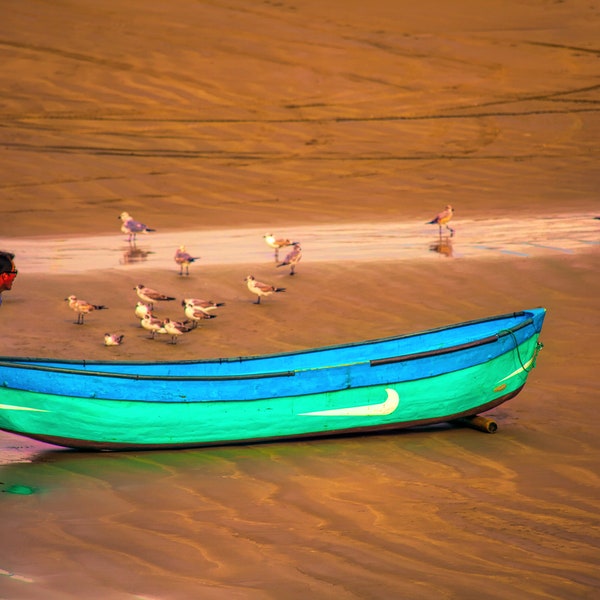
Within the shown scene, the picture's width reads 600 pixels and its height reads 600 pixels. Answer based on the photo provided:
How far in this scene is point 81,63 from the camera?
25297 mm

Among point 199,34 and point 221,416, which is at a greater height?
point 199,34

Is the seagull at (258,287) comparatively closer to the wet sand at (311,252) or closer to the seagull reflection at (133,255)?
the wet sand at (311,252)

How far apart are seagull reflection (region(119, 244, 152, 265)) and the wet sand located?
0.07 m

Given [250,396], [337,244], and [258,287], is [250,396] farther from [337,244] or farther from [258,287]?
[337,244]

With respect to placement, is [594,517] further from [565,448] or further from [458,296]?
[458,296]

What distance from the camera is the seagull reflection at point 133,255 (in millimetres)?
16219

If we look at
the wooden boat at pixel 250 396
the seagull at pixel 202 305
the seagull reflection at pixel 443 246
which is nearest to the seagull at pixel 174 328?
the seagull at pixel 202 305

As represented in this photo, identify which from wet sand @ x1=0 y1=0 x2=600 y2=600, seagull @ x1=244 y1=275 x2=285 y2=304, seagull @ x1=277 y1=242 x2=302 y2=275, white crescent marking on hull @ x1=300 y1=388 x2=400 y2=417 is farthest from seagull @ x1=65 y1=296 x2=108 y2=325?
white crescent marking on hull @ x1=300 y1=388 x2=400 y2=417

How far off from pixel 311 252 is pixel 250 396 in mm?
7159

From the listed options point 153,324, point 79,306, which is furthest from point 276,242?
point 153,324

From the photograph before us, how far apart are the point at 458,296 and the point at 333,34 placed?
14191mm

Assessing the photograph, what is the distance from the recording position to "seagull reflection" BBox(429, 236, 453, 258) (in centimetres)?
1645

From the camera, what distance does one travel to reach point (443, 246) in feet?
55.2

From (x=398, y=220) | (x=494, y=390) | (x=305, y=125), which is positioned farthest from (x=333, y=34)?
(x=494, y=390)
